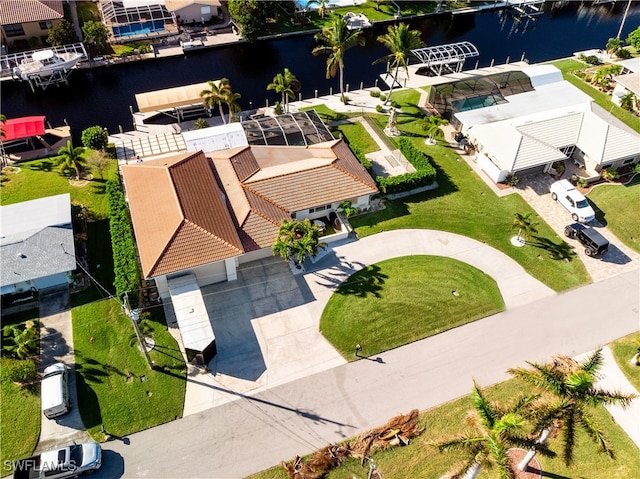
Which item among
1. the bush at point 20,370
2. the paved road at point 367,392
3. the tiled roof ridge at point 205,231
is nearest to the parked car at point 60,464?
the paved road at point 367,392

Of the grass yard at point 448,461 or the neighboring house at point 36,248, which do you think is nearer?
the grass yard at point 448,461

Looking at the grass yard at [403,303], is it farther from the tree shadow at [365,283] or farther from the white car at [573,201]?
the white car at [573,201]

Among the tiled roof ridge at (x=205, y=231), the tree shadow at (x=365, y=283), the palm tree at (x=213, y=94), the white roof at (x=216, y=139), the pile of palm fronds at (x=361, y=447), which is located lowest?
the pile of palm fronds at (x=361, y=447)

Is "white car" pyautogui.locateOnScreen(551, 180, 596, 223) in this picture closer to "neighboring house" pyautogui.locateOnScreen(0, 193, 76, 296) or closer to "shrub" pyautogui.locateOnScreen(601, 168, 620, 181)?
"shrub" pyautogui.locateOnScreen(601, 168, 620, 181)

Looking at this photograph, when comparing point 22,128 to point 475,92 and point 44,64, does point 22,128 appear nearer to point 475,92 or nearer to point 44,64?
point 44,64

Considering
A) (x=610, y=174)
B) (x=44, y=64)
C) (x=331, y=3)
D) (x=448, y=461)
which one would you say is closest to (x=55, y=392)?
(x=448, y=461)

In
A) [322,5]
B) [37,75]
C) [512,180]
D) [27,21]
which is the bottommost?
[512,180]
